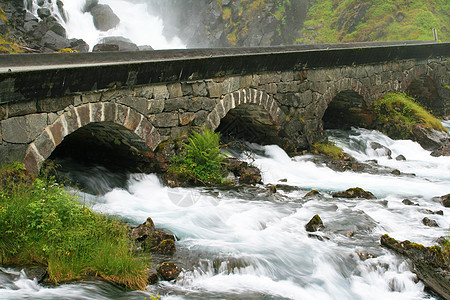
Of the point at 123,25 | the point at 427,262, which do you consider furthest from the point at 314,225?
the point at 123,25

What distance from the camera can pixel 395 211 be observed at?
7926 millimetres

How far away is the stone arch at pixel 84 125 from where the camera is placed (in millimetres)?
6465

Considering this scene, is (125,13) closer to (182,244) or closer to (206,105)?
(206,105)

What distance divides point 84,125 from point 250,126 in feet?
18.7

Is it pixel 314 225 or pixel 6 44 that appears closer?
pixel 314 225

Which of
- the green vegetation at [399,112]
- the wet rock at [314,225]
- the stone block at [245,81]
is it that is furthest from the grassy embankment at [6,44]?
the green vegetation at [399,112]

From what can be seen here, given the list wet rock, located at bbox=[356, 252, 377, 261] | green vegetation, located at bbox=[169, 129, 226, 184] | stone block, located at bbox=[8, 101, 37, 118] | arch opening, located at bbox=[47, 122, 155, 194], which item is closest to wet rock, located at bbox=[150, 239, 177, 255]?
wet rock, located at bbox=[356, 252, 377, 261]

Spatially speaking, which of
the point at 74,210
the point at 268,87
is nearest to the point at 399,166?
the point at 268,87

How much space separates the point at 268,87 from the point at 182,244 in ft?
19.5

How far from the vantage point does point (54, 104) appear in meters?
6.70

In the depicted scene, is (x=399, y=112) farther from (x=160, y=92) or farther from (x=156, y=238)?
(x=156, y=238)

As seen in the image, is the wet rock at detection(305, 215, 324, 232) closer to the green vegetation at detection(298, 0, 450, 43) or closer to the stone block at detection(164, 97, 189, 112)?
the stone block at detection(164, 97, 189, 112)

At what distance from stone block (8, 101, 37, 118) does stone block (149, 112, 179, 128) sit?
2402mm

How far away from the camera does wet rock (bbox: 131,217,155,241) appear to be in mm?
5824
